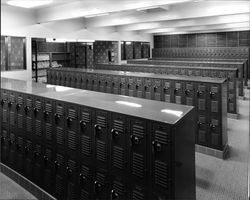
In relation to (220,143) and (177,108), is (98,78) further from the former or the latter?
(177,108)

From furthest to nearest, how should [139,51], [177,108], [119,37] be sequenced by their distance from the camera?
[139,51] < [119,37] < [177,108]

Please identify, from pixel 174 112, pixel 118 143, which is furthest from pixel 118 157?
pixel 174 112

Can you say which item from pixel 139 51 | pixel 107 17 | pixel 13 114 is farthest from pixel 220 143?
pixel 139 51

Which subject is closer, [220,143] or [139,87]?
[220,143]

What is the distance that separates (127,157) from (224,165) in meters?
2.23

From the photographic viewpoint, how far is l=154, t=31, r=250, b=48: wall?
45.4 ft

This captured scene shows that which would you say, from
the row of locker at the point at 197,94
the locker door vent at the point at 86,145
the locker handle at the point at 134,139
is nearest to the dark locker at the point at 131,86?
the row of locker at the point at 197,94

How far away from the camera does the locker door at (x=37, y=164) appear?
10.00ft

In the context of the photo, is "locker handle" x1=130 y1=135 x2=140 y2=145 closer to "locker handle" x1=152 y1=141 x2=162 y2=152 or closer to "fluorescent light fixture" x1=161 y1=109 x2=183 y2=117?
"locker handle" x1=152 y1=141 x2=162 y2=152

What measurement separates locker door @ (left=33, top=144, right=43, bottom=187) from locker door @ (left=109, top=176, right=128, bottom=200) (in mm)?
1179

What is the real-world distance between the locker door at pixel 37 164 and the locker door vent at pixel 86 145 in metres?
0.81

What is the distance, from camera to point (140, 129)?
2.06m

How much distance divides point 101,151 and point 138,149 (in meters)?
0.44

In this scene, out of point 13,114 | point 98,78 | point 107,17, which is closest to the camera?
point 13,114
